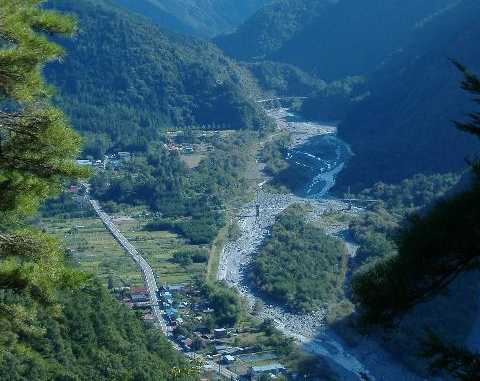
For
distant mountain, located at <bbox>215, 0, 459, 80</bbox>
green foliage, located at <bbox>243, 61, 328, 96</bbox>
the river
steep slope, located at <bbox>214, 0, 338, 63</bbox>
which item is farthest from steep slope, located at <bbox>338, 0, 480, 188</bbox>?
steep slope, located at <bbox>214, 0, 338, 63</bbox>

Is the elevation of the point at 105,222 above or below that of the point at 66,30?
below

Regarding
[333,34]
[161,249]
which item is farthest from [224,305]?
[333,34]

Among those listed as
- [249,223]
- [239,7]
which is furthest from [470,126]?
[239,7]

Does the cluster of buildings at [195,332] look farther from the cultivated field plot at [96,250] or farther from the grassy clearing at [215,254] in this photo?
the grassy clearing at [215,254]

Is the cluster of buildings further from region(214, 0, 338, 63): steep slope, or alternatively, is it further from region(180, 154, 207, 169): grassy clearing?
region(214, 0, 338, 63): steep slope

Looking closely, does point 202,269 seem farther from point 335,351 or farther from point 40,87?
point 40,87
